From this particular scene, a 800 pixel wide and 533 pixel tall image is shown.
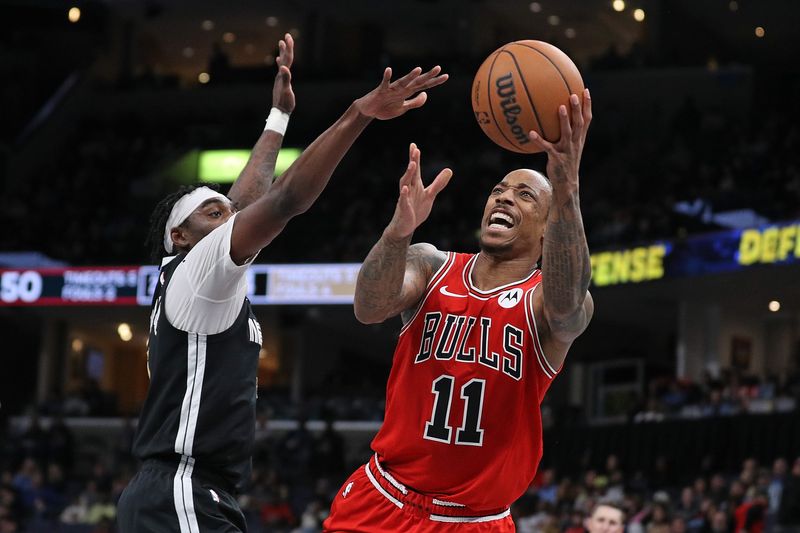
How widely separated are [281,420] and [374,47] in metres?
13.3

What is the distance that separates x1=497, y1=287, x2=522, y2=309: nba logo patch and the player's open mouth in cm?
26

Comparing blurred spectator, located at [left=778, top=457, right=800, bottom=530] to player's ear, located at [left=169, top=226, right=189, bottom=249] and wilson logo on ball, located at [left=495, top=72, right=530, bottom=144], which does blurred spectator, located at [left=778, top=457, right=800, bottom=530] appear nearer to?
wilson logo on ball, located at [left=495, top=72, right=530, bottom=144]

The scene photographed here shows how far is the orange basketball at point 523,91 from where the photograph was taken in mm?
A: 4980

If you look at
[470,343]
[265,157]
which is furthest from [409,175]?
[265,157]

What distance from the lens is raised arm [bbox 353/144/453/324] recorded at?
15.5 feet

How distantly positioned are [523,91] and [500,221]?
0.53 m

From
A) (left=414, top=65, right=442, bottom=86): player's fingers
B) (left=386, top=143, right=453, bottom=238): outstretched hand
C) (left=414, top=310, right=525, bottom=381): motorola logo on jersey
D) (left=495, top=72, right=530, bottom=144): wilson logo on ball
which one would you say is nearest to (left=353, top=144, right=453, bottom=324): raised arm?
(left=386, top=143, right=453, bottom=238): outstretched hand

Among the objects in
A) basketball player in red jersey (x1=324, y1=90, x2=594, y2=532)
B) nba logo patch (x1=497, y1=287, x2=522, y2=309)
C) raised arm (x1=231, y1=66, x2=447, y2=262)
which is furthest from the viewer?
nba logo patch (x1=497, y1=287, x2=522, y2=309)

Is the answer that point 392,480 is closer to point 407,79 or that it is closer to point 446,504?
point 446,504

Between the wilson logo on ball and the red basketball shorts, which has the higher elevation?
the wilson logo on ball

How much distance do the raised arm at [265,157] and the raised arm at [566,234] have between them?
1.42 meters

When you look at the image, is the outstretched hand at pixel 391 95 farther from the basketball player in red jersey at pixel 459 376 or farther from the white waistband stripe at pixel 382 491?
the white waistband stripe at pixel 382 491

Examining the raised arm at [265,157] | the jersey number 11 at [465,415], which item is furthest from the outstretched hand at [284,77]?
the jersey number 11 at [465,415]

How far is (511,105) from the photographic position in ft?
16.9
